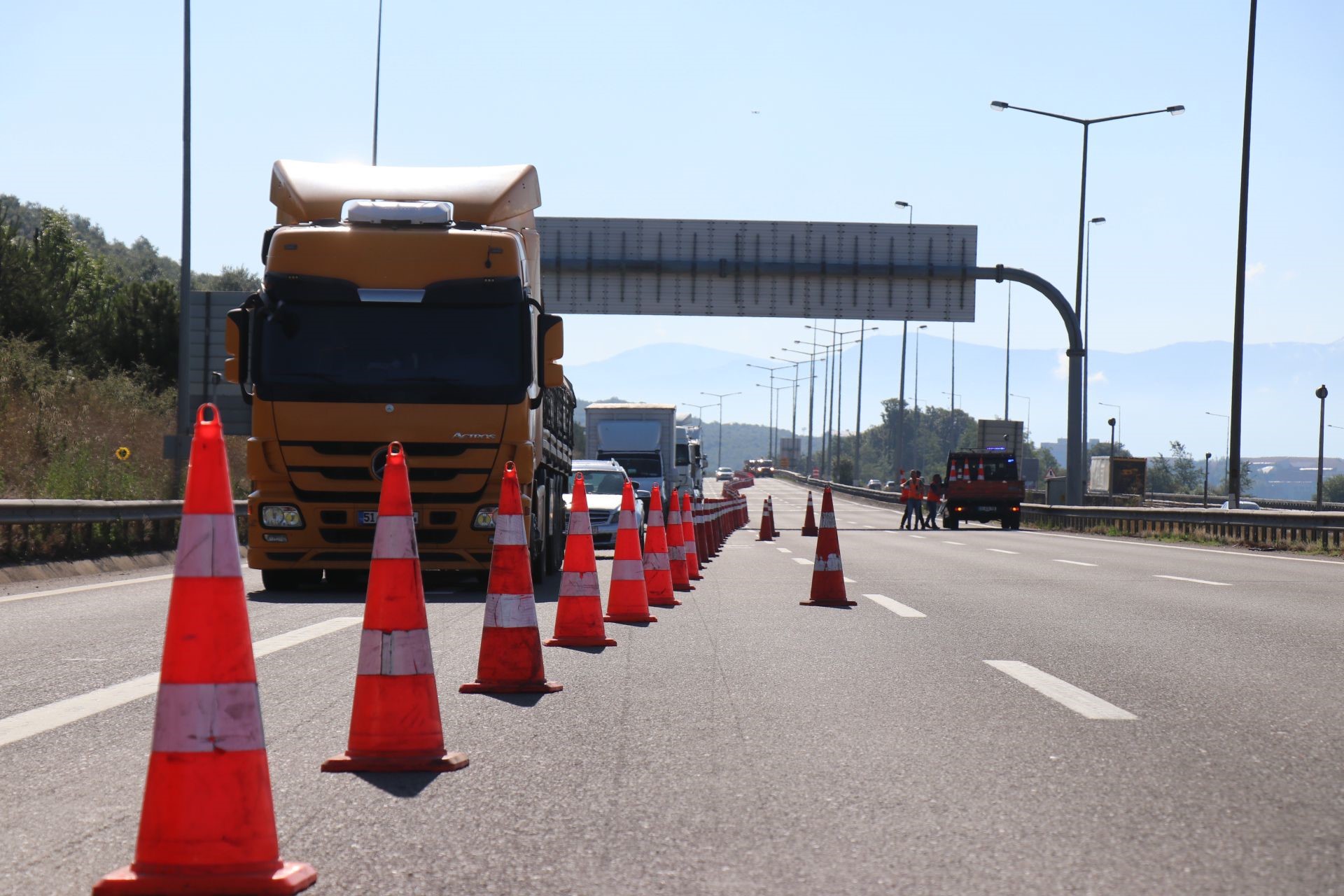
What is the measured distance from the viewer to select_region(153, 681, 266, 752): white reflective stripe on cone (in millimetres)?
3775

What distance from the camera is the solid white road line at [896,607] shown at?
12.1 metres

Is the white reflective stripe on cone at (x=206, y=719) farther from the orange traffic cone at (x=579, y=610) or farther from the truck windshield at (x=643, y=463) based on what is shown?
the truck windshield at (x=643, y=463)

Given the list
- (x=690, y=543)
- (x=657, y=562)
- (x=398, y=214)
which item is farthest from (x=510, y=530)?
(x=690, y=543)

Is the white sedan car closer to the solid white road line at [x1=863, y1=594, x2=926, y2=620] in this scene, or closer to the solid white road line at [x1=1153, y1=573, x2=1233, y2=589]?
the solid white road line at [x1=1153, y1=573, x2=1233, y2=589]

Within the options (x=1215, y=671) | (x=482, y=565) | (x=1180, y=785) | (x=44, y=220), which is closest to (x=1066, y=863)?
(x=1180, y=785)

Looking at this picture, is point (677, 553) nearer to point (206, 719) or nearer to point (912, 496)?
point (206, 719)

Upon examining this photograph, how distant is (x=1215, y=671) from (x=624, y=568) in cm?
428

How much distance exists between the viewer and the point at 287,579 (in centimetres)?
1452

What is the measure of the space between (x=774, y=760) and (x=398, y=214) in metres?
9.08

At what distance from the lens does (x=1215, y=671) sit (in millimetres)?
8445

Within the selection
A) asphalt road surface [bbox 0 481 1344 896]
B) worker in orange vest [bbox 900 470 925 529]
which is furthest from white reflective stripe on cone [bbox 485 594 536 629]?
worker in orange vest [bbox 900 470 925 529]

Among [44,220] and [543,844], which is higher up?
[44,220]

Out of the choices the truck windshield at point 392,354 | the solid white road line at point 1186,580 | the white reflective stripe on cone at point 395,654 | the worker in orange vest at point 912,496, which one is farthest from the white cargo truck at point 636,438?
the white reflective stripe on cone at point 395,654

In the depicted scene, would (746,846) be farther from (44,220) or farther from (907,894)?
(44,220)
